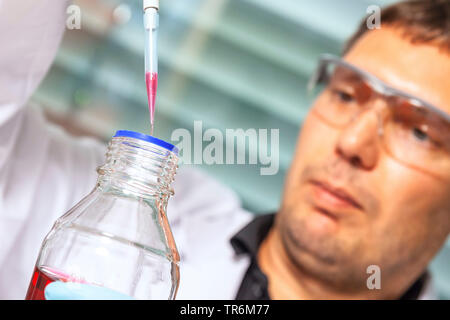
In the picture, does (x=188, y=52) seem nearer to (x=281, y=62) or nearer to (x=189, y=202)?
(x=281, y=62)

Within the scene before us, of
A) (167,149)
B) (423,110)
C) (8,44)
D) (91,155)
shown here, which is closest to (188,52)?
(91,155)

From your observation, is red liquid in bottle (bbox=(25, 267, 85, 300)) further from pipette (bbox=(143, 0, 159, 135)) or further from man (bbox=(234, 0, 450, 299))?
man (bbox=(234, 0, 450, 299))

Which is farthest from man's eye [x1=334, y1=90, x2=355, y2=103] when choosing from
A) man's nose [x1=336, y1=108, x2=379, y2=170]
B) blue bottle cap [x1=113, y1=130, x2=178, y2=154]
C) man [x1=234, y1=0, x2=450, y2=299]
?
blue bottle cap [x1=113, y1=130, x2=178, y2=154]

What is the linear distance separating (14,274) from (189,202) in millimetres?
666

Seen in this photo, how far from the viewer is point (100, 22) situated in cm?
222

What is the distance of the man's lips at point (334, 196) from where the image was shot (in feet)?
4.02

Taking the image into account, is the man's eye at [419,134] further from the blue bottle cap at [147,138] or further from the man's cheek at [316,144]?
the blue bottle cap at [147,138]

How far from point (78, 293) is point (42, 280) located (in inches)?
3.1

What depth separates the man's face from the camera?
4.04 ft

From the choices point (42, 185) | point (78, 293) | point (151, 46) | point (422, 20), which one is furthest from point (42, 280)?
point (422, 20)

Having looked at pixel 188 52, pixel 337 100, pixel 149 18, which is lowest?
pixel 337 100

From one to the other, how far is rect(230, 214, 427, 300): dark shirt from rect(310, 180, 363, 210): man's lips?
0.29 m

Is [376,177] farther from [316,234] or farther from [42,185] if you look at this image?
[42,185]

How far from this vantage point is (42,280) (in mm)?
563
